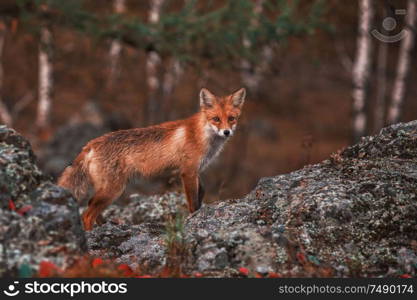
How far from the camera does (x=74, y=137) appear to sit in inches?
723

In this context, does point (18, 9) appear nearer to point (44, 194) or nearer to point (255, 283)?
point (44, 194)

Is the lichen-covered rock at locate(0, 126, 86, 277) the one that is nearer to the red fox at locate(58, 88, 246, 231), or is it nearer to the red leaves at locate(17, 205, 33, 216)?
the red leaves at locate(17, 205, 33, 216)

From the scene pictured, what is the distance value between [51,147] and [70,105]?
33.7 ft

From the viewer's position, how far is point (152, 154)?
7973 mm

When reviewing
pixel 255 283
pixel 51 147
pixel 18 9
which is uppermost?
pixel 18 9

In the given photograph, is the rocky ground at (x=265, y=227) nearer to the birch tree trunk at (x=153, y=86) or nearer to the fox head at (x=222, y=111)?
the fox head at (x=222, y=111)

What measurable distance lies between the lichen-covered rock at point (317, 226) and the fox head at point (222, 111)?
5.33 feet

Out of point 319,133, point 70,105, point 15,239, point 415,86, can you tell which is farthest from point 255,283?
point 415,86

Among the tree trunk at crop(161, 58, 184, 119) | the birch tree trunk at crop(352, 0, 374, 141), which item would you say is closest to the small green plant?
the tree trunk at crop(161, 58, 184, 119)

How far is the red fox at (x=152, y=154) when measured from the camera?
7.63 m

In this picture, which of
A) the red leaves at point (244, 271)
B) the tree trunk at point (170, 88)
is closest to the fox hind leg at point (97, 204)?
the red leaves at point (244, 271)

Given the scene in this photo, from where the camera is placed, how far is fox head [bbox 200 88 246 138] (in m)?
8.03

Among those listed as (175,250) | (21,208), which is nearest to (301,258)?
(175,250)

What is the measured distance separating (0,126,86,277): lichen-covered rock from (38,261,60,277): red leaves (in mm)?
78
